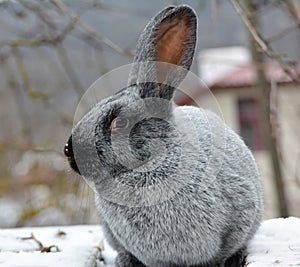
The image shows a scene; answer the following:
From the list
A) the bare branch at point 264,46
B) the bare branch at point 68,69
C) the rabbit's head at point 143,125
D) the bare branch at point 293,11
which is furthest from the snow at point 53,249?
the bare branch at point 68,69

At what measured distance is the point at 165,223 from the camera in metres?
2.10

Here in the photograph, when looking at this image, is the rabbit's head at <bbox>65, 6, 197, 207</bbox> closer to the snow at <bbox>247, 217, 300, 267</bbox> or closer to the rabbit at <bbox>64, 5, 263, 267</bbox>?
the rabbit at <bbox>64, 5, 263, 267</bbox>

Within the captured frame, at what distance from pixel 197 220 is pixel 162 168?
0.70 feet

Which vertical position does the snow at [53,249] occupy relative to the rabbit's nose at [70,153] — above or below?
below

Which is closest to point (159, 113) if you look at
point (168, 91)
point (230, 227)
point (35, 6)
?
point (168, 91)

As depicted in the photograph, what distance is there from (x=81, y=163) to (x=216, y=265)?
2.13ft

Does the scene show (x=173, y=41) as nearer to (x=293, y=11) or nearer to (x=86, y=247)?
(x=86, y=247)

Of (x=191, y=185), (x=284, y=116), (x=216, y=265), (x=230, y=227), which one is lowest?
(x=284, y=116)

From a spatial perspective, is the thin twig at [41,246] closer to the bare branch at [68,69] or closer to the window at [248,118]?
the bare branch at [68,69]

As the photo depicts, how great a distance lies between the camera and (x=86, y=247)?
265cm

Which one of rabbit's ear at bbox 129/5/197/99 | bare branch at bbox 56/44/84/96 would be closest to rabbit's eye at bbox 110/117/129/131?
rabbit's ear at bbox 129/5/197/99

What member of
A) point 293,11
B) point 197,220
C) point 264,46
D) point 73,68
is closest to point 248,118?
point 73,68

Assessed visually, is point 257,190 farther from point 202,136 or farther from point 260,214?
point 202,136

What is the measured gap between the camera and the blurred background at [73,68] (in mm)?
4168
